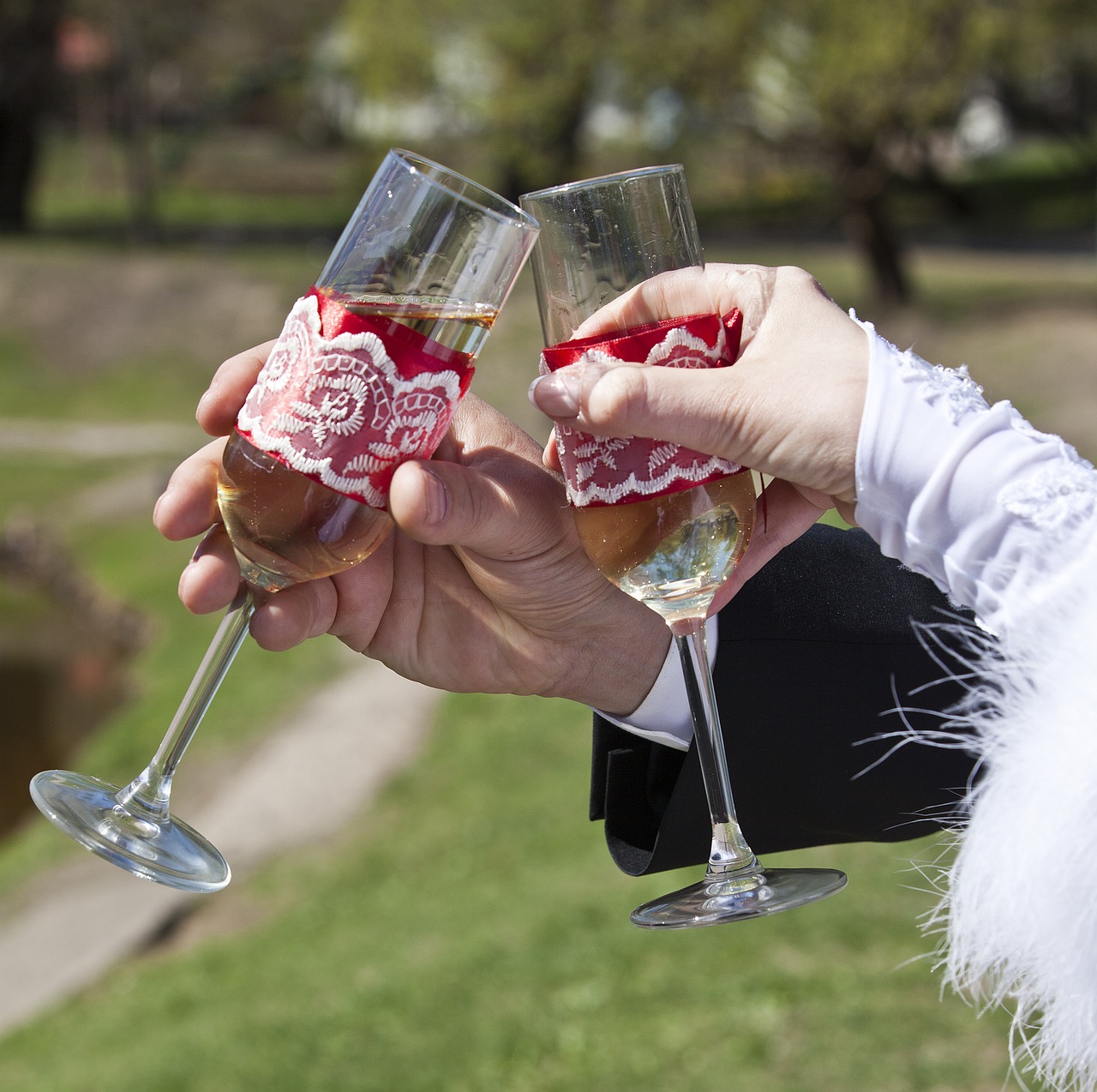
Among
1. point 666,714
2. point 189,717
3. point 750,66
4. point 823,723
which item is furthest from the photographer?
point 750,66

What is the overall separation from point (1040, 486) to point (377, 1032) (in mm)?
4678

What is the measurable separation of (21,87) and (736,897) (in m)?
26.2

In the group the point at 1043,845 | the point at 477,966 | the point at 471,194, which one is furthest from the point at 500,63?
the point at 1043,845

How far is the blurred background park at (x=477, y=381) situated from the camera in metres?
5.21

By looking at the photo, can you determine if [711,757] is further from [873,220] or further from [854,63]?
[873,220]

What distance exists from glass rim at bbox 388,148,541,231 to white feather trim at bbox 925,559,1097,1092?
30.8 inches

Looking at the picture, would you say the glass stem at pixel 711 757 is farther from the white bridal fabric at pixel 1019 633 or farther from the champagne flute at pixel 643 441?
the white bridal fabric at pixel 1019 633

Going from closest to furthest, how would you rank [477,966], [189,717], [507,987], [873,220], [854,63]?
[189,717], [507,987], [477,966], [854,63], [873,220]

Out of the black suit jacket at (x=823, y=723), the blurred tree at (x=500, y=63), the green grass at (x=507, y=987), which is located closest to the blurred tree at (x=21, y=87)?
the blurred tree at (x=500, y=63)

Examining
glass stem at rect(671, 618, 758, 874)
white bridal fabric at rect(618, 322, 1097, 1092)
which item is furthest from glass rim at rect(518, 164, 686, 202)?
glass stem at rect(671, 618, 758, 874)

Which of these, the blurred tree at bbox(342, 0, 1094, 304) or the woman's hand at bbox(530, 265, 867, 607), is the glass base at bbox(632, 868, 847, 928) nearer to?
the woman's hand at bbox(530, 265, 867, 607)

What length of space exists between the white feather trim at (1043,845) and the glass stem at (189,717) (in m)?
1.04

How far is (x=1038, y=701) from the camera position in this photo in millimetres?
1625

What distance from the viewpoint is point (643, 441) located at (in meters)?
1.72
